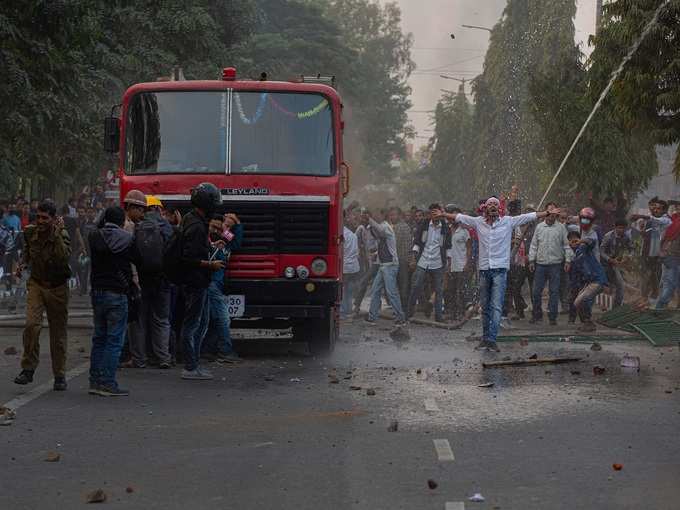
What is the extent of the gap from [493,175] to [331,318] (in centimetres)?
4540

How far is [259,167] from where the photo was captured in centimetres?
1503

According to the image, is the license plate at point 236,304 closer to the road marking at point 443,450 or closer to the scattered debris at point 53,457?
the road marking at point 443,450

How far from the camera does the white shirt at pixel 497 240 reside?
16.6 m

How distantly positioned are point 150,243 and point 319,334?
10.3 feet

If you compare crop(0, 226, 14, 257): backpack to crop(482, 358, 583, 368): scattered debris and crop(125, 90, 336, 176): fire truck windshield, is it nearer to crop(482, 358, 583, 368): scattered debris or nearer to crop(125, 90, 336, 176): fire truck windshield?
crop(125, 90, 336, 176): fire truck windshield

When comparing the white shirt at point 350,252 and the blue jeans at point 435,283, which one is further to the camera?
the white shirt at point 350,252

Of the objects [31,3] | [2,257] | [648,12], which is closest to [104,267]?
[31,3]

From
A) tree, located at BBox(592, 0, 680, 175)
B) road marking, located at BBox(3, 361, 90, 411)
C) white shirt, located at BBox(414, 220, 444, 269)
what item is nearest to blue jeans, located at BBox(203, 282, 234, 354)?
road marking, located at BBox(3, 361, 90, 411)

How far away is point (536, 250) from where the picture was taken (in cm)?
2209

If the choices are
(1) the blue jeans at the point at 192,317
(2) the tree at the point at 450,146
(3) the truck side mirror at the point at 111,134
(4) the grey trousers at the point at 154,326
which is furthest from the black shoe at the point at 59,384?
(2) the tree at the point at 450,146

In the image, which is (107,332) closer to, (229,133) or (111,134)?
(111,134)

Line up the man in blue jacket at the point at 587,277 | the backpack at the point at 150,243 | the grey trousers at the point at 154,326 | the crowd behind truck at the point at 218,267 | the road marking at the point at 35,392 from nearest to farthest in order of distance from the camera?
the road marking at the point at 35,392 → the crowd behind truck at the point at 218,267 → the backpack at the point at 150,243 → the grey trousers at the point at 154,326 → the man in blue jacket at the point at 587,277

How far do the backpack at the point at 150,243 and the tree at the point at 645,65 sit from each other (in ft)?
33.5

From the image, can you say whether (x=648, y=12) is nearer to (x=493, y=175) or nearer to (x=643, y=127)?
(x=643, y=127)
